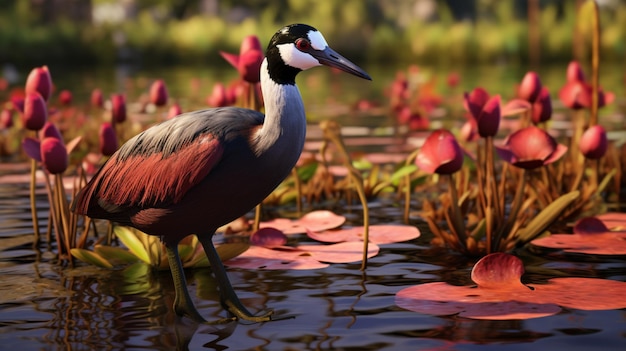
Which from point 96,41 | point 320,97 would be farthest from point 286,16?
point 320,97

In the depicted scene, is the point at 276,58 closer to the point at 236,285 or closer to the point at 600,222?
the point at 236,285

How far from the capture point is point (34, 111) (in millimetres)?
3855

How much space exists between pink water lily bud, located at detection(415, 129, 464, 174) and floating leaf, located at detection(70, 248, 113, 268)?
1.26 m

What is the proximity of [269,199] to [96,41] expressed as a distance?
21.3 meters

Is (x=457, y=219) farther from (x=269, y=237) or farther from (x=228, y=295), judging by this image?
(x=228, y=295)

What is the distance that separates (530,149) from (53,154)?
1.83m

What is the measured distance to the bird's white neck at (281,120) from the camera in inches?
109

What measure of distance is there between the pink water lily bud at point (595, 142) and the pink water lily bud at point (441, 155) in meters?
0.96

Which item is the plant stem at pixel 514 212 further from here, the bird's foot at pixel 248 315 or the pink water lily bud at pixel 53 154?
the pink water lily bud at pixel 53 154

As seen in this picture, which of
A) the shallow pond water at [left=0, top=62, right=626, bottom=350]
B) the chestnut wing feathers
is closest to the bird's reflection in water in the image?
the shallow pond water at [left=0, top=62, right=626, bottom=350]

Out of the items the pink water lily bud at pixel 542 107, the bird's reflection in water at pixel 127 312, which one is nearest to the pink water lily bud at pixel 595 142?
the pink water lily bud at pixel 542 107

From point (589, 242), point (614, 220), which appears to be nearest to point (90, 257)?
point (589, 242)

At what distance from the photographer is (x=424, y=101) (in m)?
8.77

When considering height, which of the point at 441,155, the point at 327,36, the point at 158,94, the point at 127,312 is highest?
the point at 327,36
